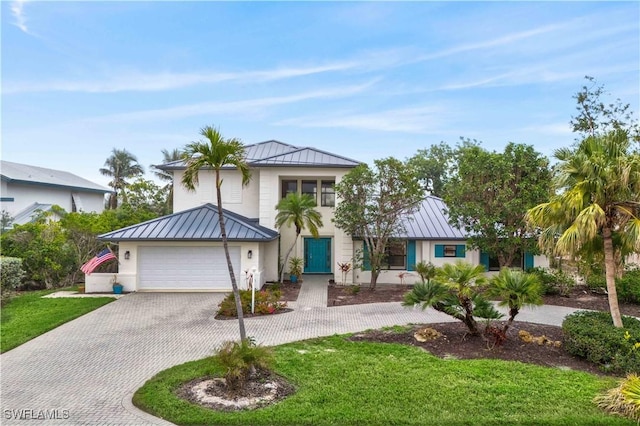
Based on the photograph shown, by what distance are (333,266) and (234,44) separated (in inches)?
463

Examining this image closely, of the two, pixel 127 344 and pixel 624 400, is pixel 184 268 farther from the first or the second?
pixel 624 400

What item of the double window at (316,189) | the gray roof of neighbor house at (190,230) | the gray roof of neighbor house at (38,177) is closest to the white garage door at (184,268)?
the gray roof of neighbor house at (190,230)

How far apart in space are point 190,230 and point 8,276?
6.85 m

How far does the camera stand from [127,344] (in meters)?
9.70

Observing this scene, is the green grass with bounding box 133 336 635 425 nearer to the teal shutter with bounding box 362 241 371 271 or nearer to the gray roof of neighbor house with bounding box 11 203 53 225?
the teal shutter with bounding box 362 241 371 271

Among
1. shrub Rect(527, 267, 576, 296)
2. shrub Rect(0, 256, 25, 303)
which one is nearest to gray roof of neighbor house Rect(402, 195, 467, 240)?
shrub Rect(527, 267, 576, 296)

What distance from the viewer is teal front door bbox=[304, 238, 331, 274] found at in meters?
21.1

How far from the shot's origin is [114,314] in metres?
12.9

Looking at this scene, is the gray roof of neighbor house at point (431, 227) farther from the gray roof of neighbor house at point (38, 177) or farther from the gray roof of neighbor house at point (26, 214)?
the gray roof of neighbor house at point (38, 177)

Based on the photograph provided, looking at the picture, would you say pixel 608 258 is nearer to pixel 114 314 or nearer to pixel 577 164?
pixel 577 164

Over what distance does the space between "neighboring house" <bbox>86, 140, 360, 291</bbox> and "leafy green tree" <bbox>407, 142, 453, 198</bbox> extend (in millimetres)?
22999

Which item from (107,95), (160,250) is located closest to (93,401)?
(160,250)

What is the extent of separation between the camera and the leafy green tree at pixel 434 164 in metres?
41.7

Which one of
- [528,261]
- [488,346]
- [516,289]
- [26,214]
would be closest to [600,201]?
[516,289]
